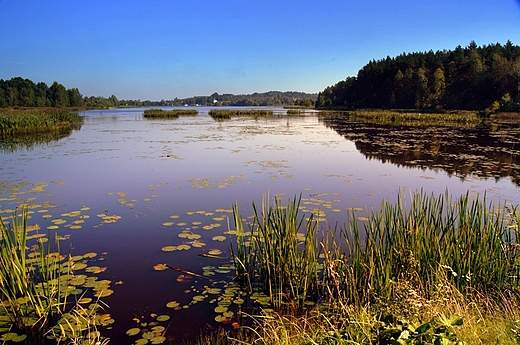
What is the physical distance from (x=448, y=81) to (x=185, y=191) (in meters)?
58.9

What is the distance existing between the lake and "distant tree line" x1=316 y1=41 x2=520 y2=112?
32.8 metres

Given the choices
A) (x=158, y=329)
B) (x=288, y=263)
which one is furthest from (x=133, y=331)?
(x=288, y=263)

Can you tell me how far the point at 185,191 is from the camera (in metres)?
8.62

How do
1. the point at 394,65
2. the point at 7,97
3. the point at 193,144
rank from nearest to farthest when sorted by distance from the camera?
the point at 193,144, the point at 394,65, the point at 7,97

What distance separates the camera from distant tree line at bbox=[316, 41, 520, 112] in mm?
42906

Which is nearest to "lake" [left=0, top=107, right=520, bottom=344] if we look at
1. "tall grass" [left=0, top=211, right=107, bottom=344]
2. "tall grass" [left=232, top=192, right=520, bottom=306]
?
"tall grass" [left=0, top=211, right=107, bottom=344]

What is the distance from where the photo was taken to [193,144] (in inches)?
712

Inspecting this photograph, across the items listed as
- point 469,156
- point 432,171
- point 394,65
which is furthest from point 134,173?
point 394,65

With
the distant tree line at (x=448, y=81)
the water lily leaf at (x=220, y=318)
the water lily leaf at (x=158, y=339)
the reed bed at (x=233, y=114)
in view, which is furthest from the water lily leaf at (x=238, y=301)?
the distant tree line at (x=448, y=81)

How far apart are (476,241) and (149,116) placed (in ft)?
168

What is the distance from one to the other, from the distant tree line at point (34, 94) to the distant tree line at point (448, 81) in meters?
74.9

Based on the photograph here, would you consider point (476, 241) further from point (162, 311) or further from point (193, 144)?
point (193, 144)

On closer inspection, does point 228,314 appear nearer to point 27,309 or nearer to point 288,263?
point 288,263

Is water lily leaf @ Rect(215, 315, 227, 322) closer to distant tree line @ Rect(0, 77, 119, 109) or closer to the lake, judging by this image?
the lake
